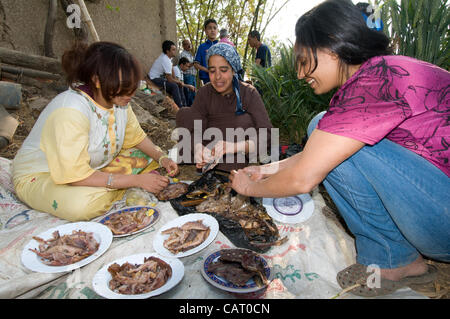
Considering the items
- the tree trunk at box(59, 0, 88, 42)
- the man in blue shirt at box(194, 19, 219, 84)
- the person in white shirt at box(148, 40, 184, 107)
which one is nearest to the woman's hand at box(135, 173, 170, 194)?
the tree trunk at box(59, 0, 88, 42)

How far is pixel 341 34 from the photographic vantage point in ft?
4.15

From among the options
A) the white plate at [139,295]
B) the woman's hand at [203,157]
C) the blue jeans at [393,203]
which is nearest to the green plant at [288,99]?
the woman's hand at [203,157]

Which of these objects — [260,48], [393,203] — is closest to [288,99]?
[393,203]

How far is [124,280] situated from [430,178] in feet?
5.45

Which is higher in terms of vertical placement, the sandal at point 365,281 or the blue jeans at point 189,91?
the blue jeans at point 189,91

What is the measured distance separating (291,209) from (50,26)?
5.01m

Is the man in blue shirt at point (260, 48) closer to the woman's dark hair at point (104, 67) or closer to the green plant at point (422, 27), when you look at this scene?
the green plant at point (422, 27)

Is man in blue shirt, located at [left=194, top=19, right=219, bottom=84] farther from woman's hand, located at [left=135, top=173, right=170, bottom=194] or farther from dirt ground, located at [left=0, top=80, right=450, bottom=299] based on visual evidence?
woman's hand, located at [left=135, top=173, right=170, bottom=194]

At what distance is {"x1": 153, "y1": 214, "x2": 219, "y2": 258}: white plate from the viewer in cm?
175

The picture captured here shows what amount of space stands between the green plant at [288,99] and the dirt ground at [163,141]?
1532 millimetres

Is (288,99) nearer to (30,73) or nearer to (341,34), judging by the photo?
(341,34)

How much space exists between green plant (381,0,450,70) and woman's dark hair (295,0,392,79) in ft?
6.43

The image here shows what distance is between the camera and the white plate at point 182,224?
1745 millimetres
